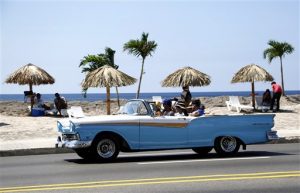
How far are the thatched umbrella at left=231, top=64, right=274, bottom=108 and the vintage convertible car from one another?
720 inches

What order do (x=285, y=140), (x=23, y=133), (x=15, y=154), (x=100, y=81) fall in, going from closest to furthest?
(x=15, y=154), (x=285, y=140), (x=23, y=133), (x=100, y=81)

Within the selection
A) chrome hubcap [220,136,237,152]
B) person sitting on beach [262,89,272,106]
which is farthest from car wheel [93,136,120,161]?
person sitting on beach [262,89,272,106]

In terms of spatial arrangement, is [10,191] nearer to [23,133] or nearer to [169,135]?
[169,135]

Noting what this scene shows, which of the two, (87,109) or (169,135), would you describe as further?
(87,109)

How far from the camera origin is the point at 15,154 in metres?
17.6

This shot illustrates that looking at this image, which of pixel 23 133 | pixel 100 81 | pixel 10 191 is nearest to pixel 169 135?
pixel 10 191

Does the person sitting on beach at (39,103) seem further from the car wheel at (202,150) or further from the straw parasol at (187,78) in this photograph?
the car wheel at (202,150)

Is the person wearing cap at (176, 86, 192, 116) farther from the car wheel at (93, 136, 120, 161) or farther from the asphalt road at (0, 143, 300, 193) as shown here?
the car wheel at (93, 136, 120, 161)

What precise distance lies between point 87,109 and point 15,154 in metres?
25.3

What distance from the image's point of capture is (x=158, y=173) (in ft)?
40.0

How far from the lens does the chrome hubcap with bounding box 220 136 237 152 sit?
16.0m

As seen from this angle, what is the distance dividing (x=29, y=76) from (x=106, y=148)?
17.6m

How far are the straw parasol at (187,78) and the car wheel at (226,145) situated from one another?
17372 mm

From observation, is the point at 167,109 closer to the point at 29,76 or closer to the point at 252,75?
the point at 29,76
